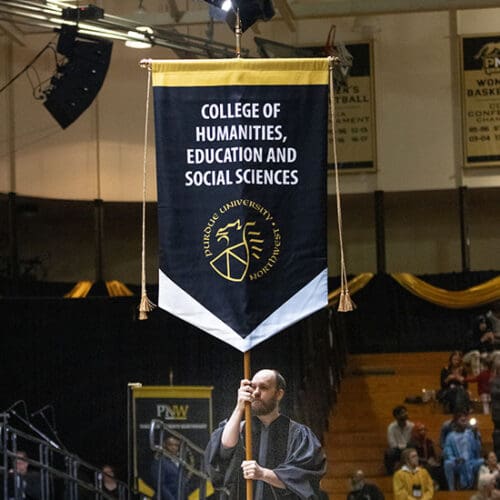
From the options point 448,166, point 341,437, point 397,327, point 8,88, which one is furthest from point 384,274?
point 8,88

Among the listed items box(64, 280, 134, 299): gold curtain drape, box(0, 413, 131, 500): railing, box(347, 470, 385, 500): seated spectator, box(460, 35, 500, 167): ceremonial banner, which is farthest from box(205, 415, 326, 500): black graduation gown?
box(460, 35, 500, 167): ceremonial banner

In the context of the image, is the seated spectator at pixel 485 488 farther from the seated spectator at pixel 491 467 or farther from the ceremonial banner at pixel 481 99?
the ceremonial banner at pixel 481 99

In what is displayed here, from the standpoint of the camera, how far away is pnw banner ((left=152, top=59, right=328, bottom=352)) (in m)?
6.07

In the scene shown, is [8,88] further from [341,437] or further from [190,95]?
[190,95]

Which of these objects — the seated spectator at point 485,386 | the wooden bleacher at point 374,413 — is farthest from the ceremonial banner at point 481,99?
the seated spectator at point 485,386

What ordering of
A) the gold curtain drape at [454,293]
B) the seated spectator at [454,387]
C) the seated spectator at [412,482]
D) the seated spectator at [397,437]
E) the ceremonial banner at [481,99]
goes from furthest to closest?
1. the gold curtain drape at [454,293]
2. the ceremonial banner at [481,99]
3. the seated spectator at [454,387]
4. the seated spectator at [397,437]
5. the seated spectator at [412,482]

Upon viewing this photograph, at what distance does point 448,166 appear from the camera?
19.7m

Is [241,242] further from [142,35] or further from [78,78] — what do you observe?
[78,78]

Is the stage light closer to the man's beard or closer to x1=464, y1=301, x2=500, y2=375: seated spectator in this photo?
x1=464, y1=301, x2=500, y2=375: seated spectator

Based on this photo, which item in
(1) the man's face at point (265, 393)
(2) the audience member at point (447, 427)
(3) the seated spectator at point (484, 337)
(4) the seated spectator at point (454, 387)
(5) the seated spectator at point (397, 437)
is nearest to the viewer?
(1) the man's face at point (265, 393)

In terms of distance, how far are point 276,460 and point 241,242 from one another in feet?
3.88

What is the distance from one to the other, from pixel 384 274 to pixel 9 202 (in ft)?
21.1

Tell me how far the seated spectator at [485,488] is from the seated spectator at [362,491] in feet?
3.77

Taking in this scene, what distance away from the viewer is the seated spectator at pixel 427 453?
14.9 metres
